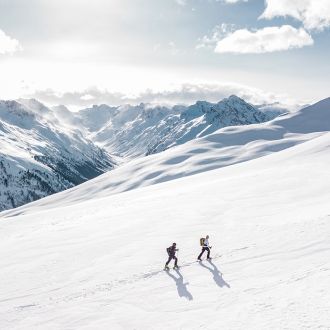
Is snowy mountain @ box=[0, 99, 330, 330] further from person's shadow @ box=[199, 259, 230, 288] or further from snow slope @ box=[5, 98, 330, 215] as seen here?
snow slope @ box=[5, 98, 330, 215]

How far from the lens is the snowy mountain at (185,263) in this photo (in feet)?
59.0

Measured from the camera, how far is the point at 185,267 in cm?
2553

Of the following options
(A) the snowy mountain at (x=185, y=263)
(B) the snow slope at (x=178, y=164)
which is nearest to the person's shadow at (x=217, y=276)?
(A) the snowy mountain at (x=185, y=263)

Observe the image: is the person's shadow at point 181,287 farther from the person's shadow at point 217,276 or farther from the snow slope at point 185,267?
the person's shadow at point 217,276

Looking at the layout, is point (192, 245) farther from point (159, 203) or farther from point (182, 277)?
point (159, 203)

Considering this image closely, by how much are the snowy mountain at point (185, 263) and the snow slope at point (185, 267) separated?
71 mm

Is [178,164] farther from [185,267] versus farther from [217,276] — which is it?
[217,276]

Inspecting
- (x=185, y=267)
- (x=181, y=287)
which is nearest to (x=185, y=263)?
(x=185, y=267)

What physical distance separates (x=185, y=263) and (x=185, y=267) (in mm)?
815

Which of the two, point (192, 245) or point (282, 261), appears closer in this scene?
point (282, 261)

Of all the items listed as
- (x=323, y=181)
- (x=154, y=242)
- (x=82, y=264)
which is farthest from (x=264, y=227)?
(x=323, y=181)

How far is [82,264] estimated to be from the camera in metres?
28.6

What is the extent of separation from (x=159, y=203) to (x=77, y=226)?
32.7 ft

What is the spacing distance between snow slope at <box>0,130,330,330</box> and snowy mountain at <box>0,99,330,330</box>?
7 centimetres
